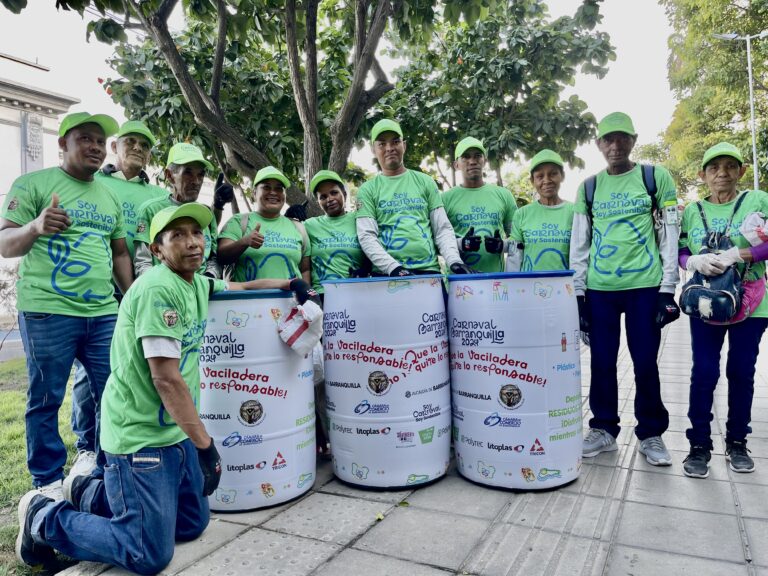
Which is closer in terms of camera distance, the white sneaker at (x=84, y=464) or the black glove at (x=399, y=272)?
the white sneaker at (x=84, y=464)

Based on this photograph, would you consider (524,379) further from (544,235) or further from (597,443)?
(544,235)

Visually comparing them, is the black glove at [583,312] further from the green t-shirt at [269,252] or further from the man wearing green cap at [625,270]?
the green t-shirt at [269,252]

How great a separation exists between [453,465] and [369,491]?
0.68 meters

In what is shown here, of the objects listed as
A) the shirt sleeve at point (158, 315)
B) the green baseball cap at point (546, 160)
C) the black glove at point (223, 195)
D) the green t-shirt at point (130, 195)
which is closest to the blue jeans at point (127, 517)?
the shirt sleeve at point (158, 315)

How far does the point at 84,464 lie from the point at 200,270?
1.20 metres

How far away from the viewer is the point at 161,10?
4.45 m

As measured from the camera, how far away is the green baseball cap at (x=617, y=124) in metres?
3.43

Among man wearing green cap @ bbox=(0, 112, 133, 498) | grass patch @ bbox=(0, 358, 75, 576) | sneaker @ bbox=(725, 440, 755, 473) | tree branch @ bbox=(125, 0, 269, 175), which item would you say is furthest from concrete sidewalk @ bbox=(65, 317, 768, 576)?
tree branch @ bbox=(125, 0, 269, 175)

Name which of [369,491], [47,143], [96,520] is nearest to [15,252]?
[96,520]

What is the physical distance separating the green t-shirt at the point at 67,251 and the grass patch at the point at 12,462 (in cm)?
116

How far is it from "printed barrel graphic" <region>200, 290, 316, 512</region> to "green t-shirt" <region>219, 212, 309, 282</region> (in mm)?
529

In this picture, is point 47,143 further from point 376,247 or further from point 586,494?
point 586,494

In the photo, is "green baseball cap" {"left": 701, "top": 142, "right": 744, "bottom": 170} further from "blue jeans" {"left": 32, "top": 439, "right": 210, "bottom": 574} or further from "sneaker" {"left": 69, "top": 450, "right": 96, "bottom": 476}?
"sneaker" {"left": 69, "top": 450, "right": 96, "bottom": 476}

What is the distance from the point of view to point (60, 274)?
2.82 m
